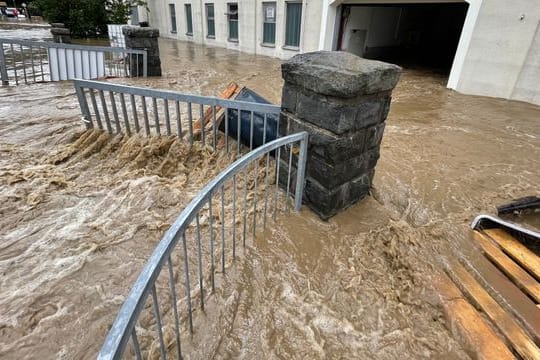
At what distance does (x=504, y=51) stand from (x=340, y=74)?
7638mm

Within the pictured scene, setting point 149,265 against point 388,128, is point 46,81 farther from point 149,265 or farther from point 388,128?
point 149,265

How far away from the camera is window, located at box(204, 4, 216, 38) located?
54.9 ft

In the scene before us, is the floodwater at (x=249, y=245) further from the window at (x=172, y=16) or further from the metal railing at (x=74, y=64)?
the window at (x=172, y=16)

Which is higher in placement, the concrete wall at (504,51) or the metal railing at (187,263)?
the concrete wall at (504,51)

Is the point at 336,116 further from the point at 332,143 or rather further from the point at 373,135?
the point at 373,135

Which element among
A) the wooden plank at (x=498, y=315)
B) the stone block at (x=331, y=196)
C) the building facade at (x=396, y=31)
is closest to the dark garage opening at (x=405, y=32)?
the building facade at (x=396, y=31)

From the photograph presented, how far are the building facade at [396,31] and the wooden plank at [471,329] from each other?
7660 mm

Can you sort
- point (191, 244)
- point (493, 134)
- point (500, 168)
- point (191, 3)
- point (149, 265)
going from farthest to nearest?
point (191, 3) < point (493, 134) < point (500, 168) < point (191, 244) < point (149, 265)

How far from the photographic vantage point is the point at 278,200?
10.2 ft

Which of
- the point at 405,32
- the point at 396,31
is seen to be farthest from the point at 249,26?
the point at 405,32

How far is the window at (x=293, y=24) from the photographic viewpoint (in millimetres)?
12320

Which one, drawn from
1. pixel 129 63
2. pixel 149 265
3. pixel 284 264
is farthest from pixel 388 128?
pixel 129 63

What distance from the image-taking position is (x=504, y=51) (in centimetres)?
736

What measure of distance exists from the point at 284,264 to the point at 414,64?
1308 cm
